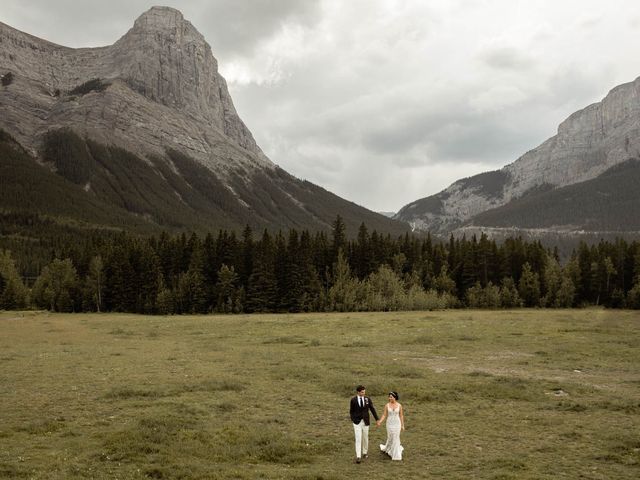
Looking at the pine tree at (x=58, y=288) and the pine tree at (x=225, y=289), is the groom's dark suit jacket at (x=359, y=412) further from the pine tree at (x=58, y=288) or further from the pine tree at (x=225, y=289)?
the pine tree at (x=58, y=288)

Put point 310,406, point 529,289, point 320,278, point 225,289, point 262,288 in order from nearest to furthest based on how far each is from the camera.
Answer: point 310,406 → point 262,288 → point 225,289 → point 529,289 → point 320,278

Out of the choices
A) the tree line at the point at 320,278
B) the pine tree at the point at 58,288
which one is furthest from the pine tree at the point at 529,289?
the pine tree at the point at 58,288

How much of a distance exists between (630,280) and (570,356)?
9209cm

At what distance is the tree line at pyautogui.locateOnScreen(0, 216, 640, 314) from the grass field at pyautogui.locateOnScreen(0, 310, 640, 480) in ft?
170

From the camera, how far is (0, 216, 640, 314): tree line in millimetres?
112938

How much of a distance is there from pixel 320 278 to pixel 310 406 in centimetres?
→ 9527

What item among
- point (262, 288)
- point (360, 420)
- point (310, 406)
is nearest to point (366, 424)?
point (360, 420)

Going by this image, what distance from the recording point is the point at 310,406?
29.1 meters

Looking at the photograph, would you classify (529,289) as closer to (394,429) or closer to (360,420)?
(394,429)

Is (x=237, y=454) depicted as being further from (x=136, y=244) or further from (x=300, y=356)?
(x=136, y=244)

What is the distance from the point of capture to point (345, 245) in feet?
431

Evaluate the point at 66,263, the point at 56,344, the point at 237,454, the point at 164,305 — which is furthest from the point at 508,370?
the point at 66,263

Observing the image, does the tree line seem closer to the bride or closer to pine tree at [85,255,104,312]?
pine tree at [85,255,104,312]

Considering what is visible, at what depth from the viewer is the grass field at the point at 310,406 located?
62.0 feet
